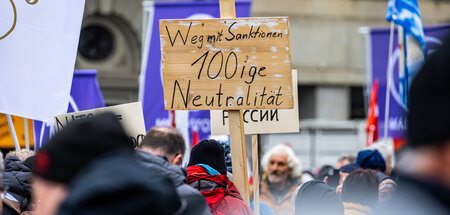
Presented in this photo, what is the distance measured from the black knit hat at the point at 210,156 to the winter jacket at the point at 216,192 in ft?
0.77

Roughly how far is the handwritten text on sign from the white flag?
3.89 ft

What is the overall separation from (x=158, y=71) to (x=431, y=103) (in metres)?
7.59

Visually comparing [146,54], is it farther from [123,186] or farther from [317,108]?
[317,108]

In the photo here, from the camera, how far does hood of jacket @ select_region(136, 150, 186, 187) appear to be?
2682 mm

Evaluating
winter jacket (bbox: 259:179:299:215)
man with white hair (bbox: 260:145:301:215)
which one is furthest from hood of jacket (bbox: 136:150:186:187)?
A: man with white hair (bbox: 260:145:301:215)

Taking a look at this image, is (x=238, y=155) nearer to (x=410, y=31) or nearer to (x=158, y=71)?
(x=410, y=31)

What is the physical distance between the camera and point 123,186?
1725mm

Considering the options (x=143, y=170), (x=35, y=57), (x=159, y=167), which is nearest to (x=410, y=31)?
(x=35, y=57)

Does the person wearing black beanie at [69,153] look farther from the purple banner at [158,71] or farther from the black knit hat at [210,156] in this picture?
the purple banner at [158,71]

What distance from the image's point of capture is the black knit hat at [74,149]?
1835 mm

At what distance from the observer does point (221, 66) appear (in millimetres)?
4152

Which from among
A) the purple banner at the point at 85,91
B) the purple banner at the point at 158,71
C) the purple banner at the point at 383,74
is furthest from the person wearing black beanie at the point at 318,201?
the purple banner at the point at 383,74

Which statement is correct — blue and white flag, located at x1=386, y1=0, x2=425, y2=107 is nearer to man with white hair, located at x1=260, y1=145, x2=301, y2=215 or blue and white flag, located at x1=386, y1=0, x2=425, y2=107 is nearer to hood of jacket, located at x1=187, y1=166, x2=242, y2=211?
man with white hair, located at x1=260, y1=145, x2=301, y2=215

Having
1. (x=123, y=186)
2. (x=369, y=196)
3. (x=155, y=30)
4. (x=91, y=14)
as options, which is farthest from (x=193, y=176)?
(x=91, y=14)
